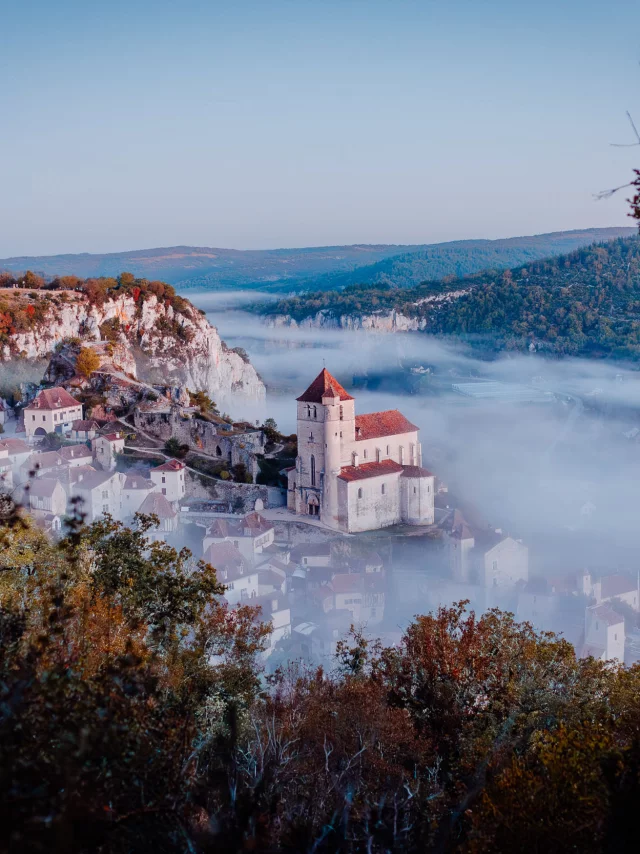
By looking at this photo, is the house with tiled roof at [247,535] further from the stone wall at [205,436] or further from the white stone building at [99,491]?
the white stone building at [99,491]

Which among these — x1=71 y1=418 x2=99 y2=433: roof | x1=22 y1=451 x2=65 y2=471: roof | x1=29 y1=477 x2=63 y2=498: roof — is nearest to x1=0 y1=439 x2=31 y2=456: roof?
x1=22 y1=451 x2=65 y2=471: roof

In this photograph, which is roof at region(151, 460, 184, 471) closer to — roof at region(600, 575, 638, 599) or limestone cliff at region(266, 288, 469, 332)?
roof at region(600, 575, 638, 599)

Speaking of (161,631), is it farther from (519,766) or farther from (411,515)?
(411,515)

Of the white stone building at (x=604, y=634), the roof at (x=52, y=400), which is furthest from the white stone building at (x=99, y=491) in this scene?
the white stone building at (x=604, y=634)

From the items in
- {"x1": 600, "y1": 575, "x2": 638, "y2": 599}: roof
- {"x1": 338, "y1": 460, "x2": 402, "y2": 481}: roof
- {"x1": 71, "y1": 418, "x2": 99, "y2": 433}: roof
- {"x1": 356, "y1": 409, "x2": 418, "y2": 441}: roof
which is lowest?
{"x1": 600, "y1": 575, "x2": 638, "y2": 599}: roof

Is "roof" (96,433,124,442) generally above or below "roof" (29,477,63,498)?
above
